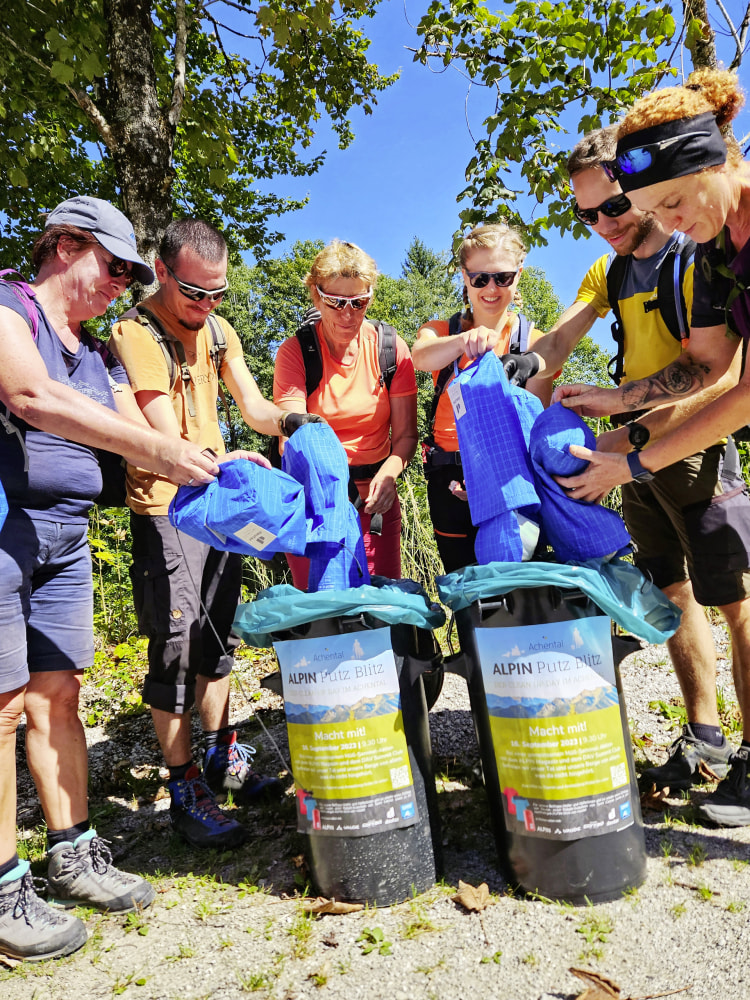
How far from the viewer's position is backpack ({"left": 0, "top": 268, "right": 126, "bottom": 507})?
208cm

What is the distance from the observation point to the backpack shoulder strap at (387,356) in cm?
296

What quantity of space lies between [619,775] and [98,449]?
2.01 m

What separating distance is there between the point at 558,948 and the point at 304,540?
4.43 feet

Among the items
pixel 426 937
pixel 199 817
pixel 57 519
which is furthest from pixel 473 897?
pixel 57 519

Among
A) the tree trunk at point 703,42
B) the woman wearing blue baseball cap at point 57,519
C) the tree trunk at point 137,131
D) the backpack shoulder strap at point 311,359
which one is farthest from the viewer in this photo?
the tree trunk at point 137,131

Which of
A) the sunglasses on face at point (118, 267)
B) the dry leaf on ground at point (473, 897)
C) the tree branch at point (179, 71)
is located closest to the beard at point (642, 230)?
the sunglasses on face at point (118, 267)

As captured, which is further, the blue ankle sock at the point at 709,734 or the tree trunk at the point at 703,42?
the tree trunk at the point at 703,42

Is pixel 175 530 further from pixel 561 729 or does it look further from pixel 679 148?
pixel 679 148

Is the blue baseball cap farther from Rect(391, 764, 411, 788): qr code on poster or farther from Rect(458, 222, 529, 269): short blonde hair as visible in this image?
Rect(391, 764, 411, 788): qr code on poster

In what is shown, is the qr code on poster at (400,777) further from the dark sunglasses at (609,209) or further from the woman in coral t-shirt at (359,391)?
the dark sunglasses at (609,209)

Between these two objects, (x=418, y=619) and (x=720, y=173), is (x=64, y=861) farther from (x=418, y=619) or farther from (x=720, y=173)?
(x=720, y=173)

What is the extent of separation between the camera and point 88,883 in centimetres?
221

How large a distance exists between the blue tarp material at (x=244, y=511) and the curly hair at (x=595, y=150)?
5.31ft

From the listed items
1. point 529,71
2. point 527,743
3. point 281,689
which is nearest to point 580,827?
point 527,743
